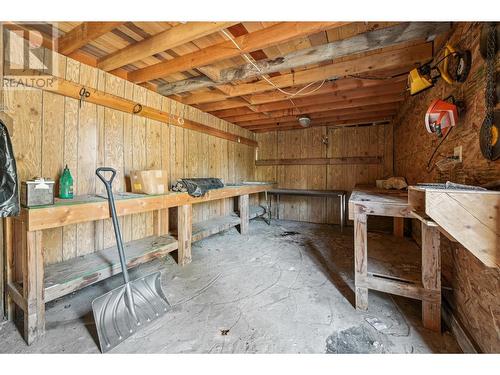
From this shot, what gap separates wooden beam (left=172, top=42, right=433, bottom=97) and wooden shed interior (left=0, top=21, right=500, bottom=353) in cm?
1

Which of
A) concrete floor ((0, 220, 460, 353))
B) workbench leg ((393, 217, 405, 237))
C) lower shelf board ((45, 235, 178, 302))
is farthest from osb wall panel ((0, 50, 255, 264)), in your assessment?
workbench leg ((393, 217, 405, 237))

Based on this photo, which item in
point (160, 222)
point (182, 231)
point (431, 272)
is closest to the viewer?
point (431, 272)

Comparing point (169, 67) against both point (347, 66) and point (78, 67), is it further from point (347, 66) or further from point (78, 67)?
point (347, 66)

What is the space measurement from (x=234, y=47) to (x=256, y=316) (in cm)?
230

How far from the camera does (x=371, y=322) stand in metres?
1.62

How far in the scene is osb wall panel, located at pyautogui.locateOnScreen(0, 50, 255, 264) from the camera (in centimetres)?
183

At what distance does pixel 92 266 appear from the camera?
6.23 ft

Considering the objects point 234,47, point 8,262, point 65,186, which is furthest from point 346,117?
point 8,262

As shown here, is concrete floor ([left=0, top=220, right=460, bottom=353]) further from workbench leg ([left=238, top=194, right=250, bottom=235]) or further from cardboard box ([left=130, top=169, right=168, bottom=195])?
workbench leg ([left=238, top=194, right=250, bottom=235])

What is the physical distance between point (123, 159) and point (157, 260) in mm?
1372

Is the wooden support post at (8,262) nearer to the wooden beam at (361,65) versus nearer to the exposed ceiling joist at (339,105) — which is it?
the wooden beam at (361,65)

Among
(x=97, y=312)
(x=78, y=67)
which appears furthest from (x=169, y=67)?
(x=97, y=312)

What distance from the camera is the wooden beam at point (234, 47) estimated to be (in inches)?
62.1

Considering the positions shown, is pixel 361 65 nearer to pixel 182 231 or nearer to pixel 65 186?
pixel 182 231
